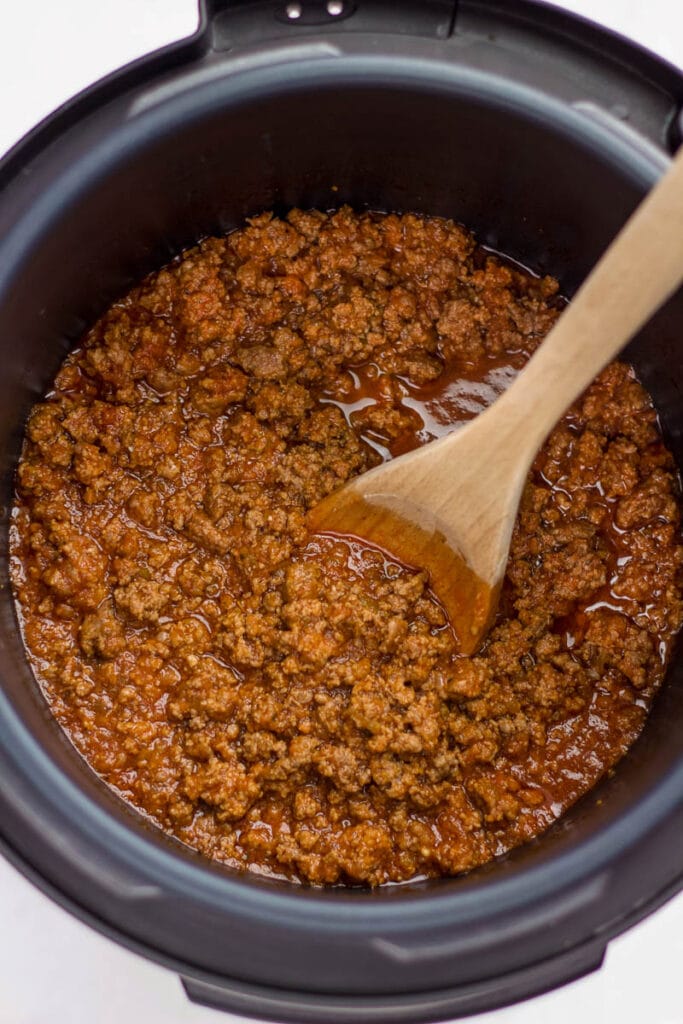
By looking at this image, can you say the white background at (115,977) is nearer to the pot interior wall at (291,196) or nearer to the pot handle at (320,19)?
the pot interior wall at (291,196)

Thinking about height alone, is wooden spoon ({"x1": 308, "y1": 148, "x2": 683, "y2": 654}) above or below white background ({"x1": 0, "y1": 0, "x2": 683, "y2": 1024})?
above

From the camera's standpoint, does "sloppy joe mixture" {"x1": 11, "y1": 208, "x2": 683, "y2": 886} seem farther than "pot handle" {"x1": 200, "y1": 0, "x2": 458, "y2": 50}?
Yes

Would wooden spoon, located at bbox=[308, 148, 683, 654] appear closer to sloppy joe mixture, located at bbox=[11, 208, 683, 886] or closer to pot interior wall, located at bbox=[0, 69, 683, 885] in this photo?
sloppy joe mixture, located at bbox=[11, 208, 683, 886]

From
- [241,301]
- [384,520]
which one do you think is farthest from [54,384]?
[384,520]

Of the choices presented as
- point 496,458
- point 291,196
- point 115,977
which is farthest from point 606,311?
point 115,977

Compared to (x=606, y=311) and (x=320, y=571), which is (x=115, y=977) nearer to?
Answer: (x=320, y=571)

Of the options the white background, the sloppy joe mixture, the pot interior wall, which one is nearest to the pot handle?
the pot interior wall

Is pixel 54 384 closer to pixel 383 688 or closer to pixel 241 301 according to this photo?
pixel 241 301
